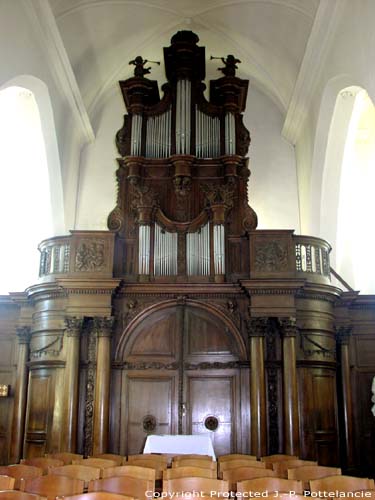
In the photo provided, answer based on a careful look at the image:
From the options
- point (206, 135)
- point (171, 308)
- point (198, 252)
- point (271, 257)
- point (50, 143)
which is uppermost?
point (206, 135)

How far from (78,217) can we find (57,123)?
233 cm

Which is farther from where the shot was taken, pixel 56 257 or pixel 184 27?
pixel 184 27

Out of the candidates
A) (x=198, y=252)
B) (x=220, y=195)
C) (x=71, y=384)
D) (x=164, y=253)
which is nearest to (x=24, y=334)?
→ (x=71, y=384)

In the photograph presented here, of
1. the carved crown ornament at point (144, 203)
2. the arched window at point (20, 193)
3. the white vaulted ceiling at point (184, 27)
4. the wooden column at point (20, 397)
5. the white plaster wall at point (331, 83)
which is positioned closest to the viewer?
the white plaster wall at point (331, 83)

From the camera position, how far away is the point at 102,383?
959 cm

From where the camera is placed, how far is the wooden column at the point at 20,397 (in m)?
10.3

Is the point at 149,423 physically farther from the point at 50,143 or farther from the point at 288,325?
the point at 50,143

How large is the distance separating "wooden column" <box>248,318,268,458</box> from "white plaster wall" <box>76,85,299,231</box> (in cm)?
358

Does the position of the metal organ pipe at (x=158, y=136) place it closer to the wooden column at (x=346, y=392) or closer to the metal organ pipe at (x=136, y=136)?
the metal organ pipe at (x=136, y=136)

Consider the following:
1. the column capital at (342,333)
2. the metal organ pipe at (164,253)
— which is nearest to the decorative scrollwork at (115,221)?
the metal organ pipe at (164,253)

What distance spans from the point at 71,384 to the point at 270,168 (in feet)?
22.7

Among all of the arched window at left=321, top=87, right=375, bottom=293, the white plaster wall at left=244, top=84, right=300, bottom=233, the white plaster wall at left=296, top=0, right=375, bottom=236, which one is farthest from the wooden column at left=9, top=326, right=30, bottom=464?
the arched window at left=321, top=87, right=375, bottom=293

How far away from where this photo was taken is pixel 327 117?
441 inches

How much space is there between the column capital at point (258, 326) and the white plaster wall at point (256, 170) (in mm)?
3498
